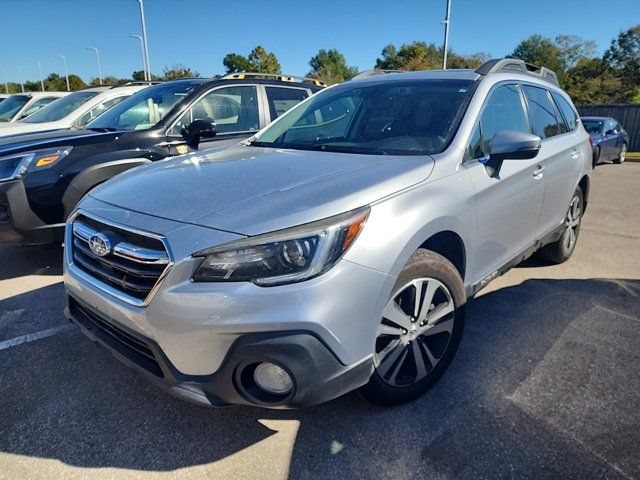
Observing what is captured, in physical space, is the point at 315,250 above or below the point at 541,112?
below

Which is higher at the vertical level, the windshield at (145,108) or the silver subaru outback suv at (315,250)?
the windshield at (145,108)

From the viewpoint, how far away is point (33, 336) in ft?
10.4

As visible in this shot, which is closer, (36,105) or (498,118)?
(498,118)

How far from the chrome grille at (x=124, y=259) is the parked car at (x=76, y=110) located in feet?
17.8

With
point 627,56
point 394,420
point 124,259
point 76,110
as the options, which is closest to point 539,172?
point 394,420

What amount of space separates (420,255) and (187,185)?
1.21m

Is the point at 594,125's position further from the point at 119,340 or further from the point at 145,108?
the point at 119,340

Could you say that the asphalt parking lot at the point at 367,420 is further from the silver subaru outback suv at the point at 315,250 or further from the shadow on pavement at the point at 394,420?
the silver subaru outback suv at the point at 315,250

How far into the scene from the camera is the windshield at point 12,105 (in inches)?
418

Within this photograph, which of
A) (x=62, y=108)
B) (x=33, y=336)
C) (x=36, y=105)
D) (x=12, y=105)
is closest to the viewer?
(x=33, y=336)

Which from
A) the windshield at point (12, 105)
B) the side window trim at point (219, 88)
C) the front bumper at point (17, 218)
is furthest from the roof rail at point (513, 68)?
the windshield at point (12, 105)

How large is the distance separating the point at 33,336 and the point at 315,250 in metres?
2.49

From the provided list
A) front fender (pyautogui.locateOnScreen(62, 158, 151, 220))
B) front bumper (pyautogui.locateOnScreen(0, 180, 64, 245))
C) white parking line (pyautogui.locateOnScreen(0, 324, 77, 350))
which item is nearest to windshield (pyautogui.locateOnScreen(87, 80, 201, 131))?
front fender (pyautogui.locateOnScreen(62, 158, 151, 220))

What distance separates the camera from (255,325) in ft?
5.67
